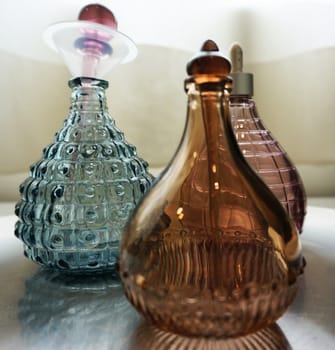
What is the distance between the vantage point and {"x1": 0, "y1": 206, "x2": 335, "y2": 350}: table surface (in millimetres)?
313

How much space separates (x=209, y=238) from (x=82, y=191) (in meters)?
0.13

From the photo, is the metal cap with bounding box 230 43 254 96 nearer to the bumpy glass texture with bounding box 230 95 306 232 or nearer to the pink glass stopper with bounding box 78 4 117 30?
the bumpy glass texture with bounding box 230 95 306 232

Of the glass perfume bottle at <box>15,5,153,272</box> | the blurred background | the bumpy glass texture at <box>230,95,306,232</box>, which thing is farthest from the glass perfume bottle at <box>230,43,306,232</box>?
the blurred background

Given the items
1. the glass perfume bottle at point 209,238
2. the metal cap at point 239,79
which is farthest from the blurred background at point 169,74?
the glass perfume bottle at point 209,238

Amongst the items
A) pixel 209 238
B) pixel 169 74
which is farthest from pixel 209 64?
pixel 169 74

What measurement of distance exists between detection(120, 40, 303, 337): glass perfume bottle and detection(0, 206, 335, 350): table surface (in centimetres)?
2

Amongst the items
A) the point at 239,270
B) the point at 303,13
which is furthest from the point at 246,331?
the point at 303,13

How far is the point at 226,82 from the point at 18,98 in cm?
65

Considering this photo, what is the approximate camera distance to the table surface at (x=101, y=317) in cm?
31

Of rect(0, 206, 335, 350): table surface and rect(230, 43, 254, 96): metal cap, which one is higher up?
rect(230, 43, 254, 96): metal cap

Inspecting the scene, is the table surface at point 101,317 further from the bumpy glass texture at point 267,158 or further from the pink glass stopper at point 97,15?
the pink glass stopper at point 97,15

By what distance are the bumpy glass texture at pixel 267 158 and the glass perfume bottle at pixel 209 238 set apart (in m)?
0.16

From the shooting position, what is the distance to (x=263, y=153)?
0.51 meters

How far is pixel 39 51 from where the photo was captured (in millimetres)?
898
